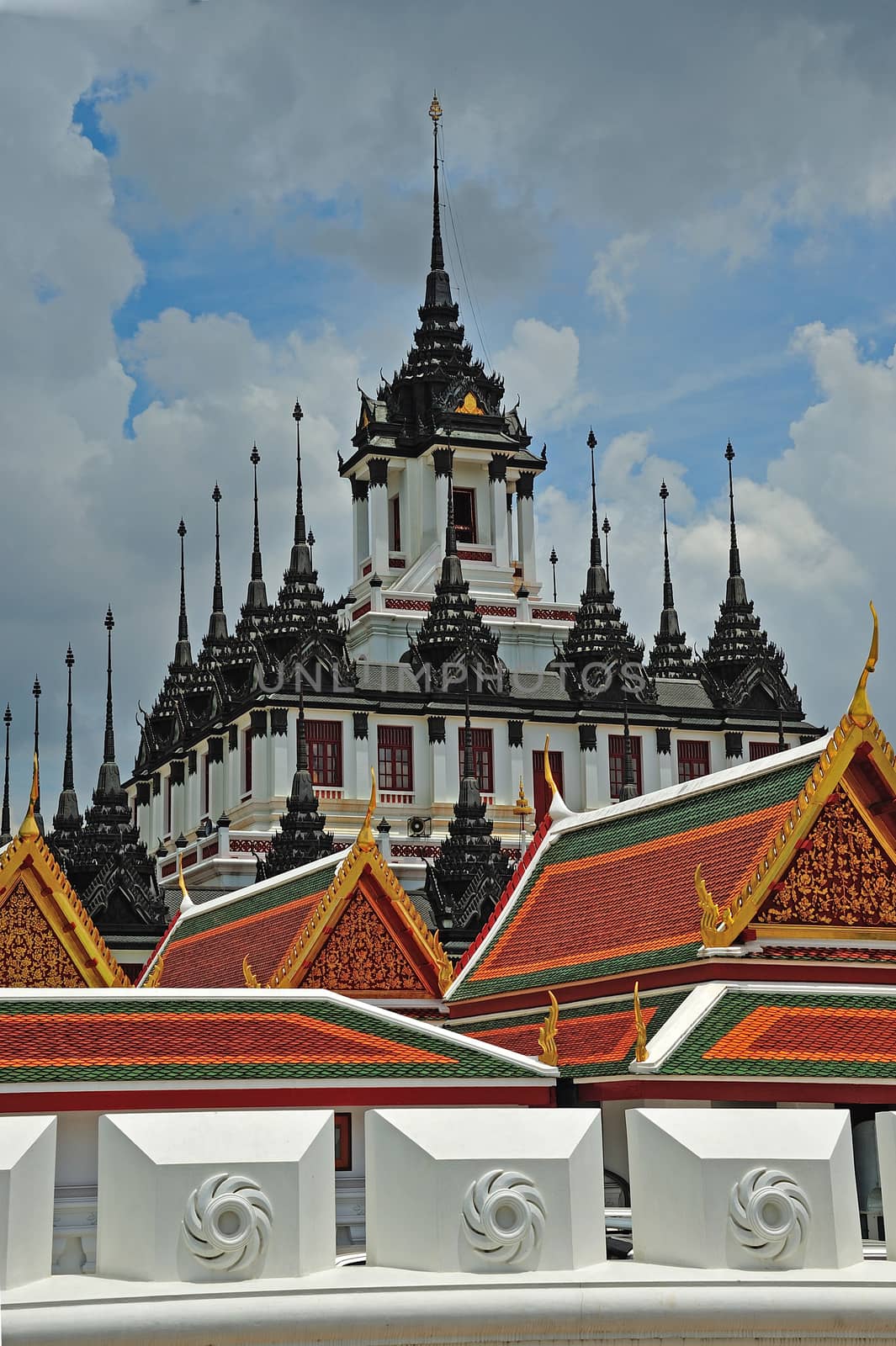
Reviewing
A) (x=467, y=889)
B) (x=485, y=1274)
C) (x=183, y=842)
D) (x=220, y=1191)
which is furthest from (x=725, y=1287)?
(x=183, y=842)

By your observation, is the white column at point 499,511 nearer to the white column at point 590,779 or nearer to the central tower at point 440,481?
the central tower at point 440,481

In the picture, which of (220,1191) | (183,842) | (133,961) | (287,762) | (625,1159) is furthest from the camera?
(183,842)

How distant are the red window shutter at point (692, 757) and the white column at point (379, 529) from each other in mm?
13390

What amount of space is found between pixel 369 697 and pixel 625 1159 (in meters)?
48.4

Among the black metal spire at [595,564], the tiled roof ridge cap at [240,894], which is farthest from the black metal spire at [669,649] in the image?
the tiled roof ridge cap at [240,894]

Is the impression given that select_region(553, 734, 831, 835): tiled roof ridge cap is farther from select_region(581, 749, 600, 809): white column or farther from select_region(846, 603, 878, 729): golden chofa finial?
select_region(581, 749, 600, 809): white column

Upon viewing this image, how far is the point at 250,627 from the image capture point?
7300 cm

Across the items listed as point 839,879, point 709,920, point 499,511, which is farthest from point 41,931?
point 499,511

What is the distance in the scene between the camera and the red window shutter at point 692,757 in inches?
2697

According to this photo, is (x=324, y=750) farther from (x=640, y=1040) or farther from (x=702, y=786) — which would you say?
(x=640, y=1040)

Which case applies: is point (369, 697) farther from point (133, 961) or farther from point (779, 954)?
point (779, 954)

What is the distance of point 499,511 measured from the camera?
74.2m

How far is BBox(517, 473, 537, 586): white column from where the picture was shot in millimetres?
76438

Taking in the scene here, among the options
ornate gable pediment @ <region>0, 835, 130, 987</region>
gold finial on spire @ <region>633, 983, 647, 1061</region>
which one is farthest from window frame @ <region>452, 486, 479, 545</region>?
gold finial on spire @ <region>633, 983, 647, 1061</region>
